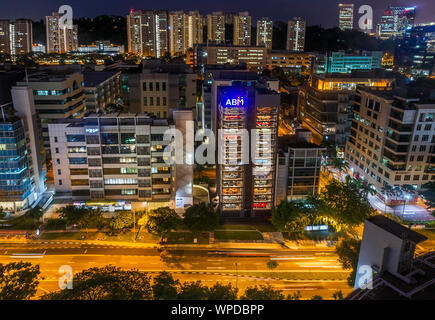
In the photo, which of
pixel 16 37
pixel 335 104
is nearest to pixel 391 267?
pixel 335 104

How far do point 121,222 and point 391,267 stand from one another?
39.2 m

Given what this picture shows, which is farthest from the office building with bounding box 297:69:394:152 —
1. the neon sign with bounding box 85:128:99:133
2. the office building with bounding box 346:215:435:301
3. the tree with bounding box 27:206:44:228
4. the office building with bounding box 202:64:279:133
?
the tree with bounding box 27:206:44:228

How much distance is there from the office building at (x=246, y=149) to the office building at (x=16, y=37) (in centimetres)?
18290

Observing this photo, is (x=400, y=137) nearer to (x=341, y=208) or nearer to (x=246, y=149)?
(x=341, y=208)

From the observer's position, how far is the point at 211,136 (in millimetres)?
80688

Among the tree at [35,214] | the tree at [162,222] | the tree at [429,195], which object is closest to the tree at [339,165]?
the tree at [429,195]

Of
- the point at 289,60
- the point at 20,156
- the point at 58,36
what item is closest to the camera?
the point at 20,156

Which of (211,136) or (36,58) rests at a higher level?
(36,58)

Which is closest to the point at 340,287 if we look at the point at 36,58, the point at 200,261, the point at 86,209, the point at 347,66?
the point at 200,261

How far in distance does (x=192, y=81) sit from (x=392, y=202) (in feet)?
191

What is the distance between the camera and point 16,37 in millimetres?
194125

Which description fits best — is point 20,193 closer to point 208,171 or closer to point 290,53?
point 208,171

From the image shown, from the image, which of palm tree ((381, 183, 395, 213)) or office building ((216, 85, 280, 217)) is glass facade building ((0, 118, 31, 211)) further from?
palm tree ((381, 183, 395, 213))

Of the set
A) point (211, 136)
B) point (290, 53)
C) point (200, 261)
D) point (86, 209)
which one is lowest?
point (200, 261)
